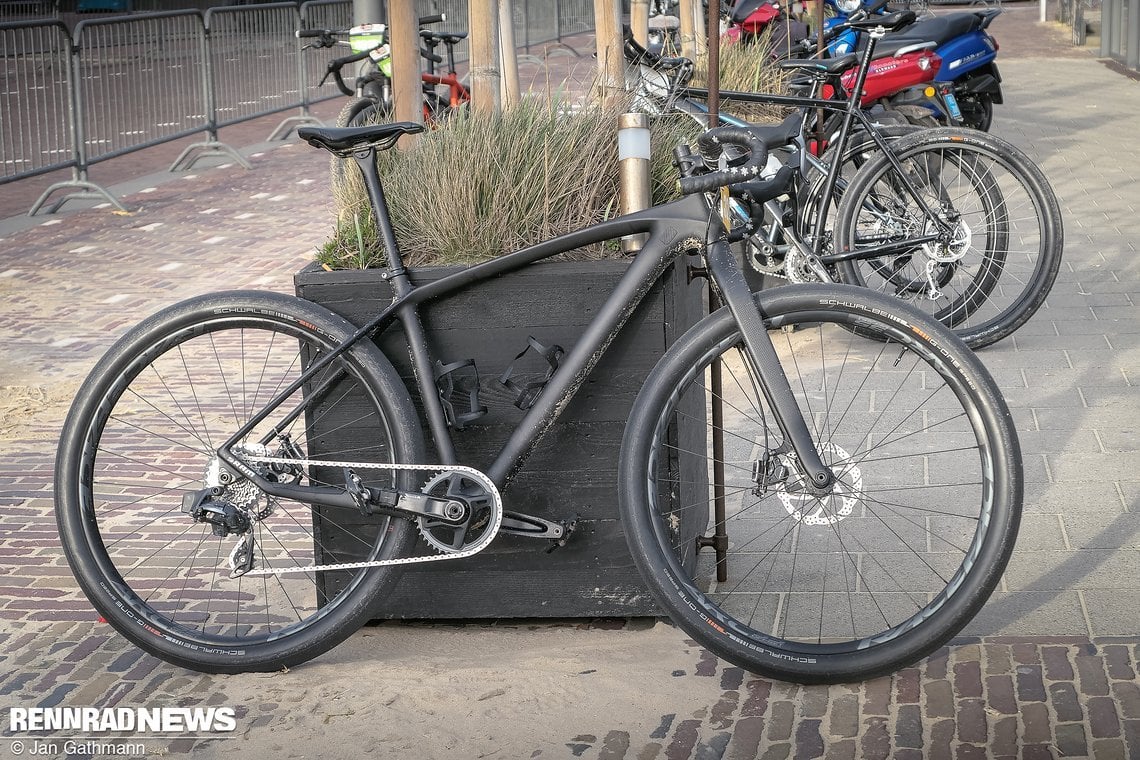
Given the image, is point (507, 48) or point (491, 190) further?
point (507, 48)

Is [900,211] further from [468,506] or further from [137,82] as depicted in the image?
[137,82]

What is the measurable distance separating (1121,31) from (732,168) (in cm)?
1675

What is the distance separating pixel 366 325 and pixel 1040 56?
730 inches

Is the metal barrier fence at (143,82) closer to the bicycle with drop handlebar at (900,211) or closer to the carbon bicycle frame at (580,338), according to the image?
the bicycle with drop handlebar at (900,211)

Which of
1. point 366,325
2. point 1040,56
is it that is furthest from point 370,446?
point 1040,56

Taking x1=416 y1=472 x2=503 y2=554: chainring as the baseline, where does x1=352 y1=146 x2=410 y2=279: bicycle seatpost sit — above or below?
above

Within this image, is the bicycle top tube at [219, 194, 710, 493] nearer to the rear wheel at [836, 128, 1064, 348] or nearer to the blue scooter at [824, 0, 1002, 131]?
the rear wheel at [836, 128, 1064, 348]

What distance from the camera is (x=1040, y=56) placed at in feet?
67.6

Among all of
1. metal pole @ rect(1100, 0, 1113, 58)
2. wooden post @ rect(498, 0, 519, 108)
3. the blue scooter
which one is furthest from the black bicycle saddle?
metal pole @ rect(1100, 0, 1113, 58)

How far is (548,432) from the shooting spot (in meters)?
4.12

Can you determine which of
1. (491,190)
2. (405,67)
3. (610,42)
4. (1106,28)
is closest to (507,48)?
(610,42)

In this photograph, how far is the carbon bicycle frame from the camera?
3814 mm

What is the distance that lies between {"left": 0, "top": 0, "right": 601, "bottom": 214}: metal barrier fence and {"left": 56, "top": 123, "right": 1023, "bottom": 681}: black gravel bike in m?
8.54

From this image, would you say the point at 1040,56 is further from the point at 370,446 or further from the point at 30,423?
the point at 370,446
